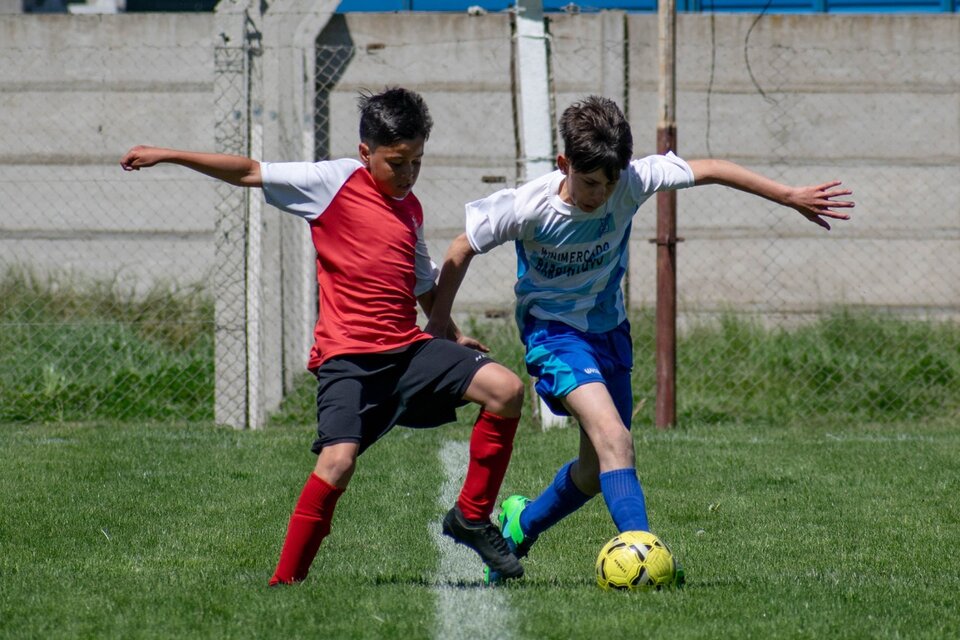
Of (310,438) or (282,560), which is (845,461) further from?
(282,560)

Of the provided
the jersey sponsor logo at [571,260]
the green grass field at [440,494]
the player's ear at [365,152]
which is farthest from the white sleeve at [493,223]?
the green grass field at [440,494]

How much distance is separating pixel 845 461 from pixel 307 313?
4.35 metres

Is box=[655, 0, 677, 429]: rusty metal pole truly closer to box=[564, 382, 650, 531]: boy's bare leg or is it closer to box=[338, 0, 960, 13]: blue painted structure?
box=[338, 0, 960, 13]: blue painted structure

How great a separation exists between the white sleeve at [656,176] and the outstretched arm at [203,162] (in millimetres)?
1369

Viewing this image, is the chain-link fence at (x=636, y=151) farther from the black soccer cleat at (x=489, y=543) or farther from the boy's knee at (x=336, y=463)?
the boy's knee at (x=336, y=463)

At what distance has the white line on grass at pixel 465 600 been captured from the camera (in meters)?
3.74

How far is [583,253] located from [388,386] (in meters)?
0.88

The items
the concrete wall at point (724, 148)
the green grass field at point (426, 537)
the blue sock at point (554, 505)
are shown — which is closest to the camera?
the green grass field at point (426, 537)

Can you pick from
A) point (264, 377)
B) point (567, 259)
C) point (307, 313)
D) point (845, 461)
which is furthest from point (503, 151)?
point (567, 259)

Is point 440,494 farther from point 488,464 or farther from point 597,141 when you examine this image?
point 597,141

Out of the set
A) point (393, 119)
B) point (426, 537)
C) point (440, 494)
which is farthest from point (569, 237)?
point (440, 494)

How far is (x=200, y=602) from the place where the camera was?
409 cm

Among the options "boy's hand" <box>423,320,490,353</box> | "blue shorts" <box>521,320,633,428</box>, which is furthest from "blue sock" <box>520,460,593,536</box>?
"boy's hand" <box>423,320,490,353</box>

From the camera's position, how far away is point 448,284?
4.70 m
